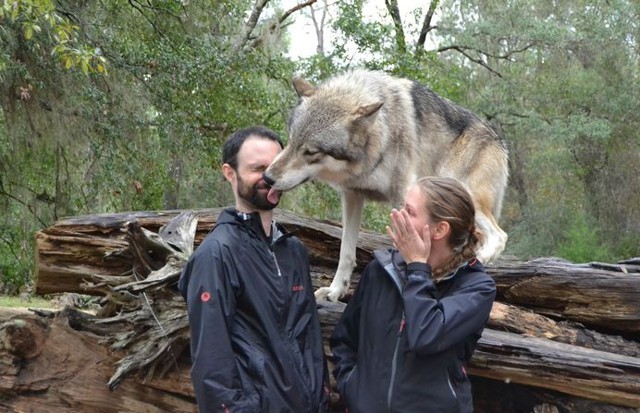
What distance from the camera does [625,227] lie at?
20438 millimetres

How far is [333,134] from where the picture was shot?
4457mm

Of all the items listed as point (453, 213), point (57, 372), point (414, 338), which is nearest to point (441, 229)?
point (453, 213)

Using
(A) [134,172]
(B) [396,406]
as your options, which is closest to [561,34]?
(A) [134,172]

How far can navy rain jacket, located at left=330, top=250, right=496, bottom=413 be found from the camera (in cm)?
268

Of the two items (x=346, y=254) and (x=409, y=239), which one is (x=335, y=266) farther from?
(x=409, y=239)

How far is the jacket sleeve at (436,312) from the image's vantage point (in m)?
2.64

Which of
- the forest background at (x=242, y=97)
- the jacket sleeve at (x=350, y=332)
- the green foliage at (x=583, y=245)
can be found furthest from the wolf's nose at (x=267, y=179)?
the green foliage at (x=583, y=245)

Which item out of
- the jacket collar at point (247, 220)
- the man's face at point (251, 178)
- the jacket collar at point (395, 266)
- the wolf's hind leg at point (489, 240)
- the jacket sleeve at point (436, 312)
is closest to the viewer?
the jacket sleeve at point (436, 312)

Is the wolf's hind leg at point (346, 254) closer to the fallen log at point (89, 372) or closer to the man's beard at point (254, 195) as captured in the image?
the fallen log at point (89, 372)

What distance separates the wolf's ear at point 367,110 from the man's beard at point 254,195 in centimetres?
143

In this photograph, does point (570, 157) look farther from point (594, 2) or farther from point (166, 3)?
point (166, 3)

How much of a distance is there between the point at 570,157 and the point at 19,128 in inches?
648

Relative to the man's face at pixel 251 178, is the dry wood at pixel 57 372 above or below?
below

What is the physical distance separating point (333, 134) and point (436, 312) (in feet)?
6.66
